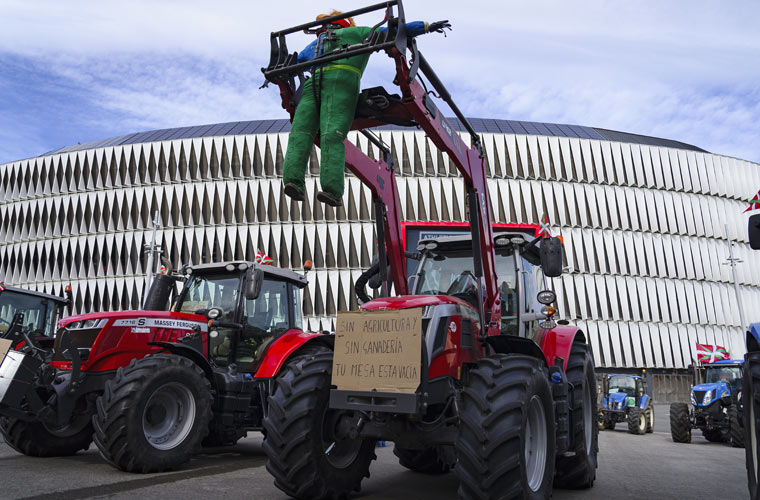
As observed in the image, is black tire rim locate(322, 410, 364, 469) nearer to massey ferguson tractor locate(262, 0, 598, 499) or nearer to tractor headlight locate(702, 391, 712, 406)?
massey ferguson tractor locate(262, 0, 598, 499)

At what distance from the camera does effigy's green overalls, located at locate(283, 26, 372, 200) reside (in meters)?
4.98

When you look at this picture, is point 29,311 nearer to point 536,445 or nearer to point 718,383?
point 536,445

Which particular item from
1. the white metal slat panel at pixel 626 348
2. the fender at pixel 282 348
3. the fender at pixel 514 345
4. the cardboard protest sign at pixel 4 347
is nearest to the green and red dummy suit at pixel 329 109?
the fender at pixel 514 345

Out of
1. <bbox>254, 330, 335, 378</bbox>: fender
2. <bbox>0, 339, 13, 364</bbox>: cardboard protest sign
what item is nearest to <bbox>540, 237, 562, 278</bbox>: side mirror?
<bbox>254, 330, 335, 378</bbox>: fender

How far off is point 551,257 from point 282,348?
174 inches

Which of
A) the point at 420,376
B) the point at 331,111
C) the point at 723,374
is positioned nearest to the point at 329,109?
the point at 331,111

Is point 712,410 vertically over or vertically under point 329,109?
under

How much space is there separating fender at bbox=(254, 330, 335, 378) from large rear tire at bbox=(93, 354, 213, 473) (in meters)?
0.91

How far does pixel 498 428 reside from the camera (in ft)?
15.1

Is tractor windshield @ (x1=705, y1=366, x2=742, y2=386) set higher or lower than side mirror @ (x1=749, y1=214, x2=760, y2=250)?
lower

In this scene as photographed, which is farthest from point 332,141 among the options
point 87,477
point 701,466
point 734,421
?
point 734,421

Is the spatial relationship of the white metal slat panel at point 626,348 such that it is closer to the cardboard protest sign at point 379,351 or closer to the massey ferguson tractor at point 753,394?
the massey ferguson tractor at point 753,394

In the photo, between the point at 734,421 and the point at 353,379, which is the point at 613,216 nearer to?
the point at 734,421

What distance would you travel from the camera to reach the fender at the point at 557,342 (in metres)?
6.95
